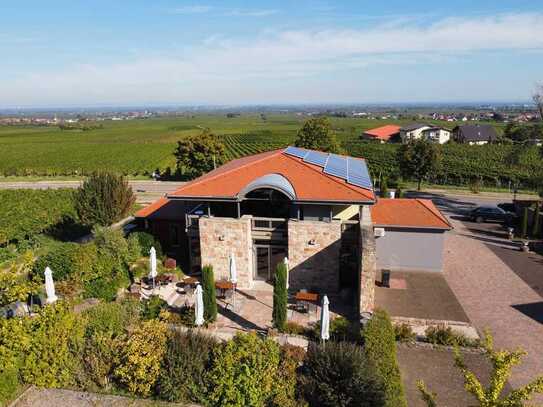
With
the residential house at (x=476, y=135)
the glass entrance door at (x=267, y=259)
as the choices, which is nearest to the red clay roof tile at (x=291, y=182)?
the glass entrance door at (x=267, y=259)

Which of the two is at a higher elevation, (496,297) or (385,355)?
(385,355)

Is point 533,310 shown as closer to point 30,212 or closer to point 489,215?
point 489,215

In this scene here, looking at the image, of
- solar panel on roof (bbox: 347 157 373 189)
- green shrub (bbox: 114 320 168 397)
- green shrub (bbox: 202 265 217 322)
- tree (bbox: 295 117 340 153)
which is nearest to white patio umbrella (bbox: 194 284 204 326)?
green shrub (bbox: 202 265 217 322)

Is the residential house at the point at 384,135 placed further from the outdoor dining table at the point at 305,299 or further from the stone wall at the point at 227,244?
the outdoor dining table at the point at 305,299

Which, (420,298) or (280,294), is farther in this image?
(420,298)

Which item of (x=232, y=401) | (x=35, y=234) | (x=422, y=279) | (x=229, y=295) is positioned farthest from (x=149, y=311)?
(x=35, y=234)

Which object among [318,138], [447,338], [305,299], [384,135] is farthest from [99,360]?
[384,135]
